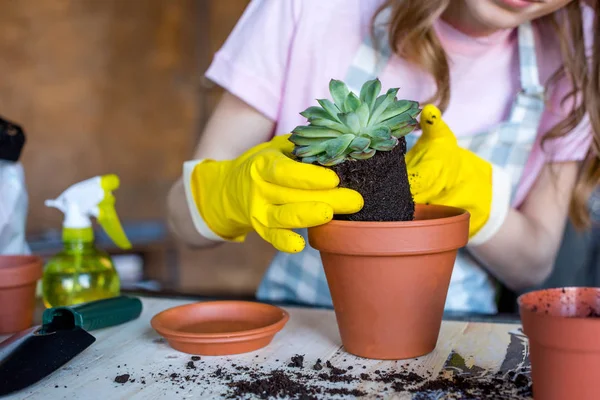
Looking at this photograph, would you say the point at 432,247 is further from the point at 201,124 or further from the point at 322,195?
the point at 201,124

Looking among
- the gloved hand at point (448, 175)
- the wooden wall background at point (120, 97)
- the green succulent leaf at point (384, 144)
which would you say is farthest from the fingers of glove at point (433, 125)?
the wooden wall background at point (120, 97)

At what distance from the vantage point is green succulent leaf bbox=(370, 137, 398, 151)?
842 mm

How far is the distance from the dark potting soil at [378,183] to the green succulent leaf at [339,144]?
37 millimetres

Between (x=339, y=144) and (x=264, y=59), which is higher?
(x=264, y=59)

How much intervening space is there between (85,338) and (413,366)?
40cm

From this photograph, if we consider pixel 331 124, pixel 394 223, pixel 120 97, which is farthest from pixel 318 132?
pixel 120 97

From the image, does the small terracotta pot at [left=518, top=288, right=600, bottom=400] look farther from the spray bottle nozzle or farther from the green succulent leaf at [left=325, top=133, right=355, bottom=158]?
the spray bottle nozzle

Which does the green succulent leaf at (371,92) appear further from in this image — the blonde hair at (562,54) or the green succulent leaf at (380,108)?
the blonde hair at (562,54)

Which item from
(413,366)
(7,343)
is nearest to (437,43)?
(413,366)

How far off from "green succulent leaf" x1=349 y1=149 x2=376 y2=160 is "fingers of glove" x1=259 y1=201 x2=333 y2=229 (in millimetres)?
68

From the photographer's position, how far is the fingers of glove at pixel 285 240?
88cm

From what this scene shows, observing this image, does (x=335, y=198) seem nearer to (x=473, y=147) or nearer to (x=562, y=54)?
(x=473, y=147)

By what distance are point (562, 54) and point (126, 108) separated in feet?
7.52

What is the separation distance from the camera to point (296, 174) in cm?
88
